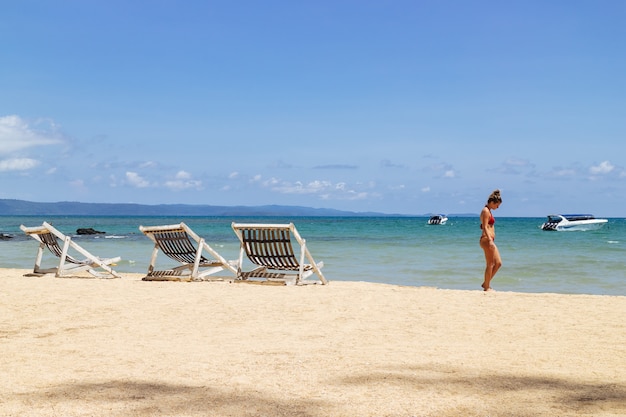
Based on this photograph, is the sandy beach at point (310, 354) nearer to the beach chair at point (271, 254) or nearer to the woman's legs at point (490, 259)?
the woman's legs at point (490, 259)

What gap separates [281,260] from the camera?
12.2 meters

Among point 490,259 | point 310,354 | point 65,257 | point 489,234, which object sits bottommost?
point 310,354

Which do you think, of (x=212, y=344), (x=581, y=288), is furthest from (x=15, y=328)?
(x=581, y=288)

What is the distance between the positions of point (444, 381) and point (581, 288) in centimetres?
1078

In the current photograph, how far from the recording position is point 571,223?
58.8 m

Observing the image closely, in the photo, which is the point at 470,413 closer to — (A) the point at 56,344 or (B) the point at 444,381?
(B) the point at 444,381

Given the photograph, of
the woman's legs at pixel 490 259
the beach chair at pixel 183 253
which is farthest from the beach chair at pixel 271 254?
the woman's legs at pixel 490 259

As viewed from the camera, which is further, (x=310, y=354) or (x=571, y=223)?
(x=571, y=223)

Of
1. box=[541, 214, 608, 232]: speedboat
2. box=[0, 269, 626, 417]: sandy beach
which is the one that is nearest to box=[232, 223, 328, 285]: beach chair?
box=[0, 269, 626, 417]: sandy beach

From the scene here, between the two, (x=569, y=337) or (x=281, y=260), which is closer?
(x=569, y=337)

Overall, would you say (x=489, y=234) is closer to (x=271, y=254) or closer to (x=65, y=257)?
(x=271, y=254)

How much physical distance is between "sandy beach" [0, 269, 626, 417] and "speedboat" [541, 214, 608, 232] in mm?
51613

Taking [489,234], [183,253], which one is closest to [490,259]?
[489,234]

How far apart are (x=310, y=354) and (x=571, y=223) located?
5782 centimetres
